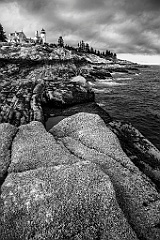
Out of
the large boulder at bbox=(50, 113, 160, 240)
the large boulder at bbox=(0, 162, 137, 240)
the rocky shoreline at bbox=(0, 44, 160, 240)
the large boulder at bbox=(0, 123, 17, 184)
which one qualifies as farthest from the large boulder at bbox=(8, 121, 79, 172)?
the large boulder at bbox=(0, 162, 137, 240)

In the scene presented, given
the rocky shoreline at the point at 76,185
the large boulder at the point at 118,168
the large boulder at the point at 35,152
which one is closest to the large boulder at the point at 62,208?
the rocky shoreline at the point at 76,185

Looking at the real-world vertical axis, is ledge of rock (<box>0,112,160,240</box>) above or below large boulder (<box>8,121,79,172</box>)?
below

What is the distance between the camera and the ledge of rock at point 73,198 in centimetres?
579

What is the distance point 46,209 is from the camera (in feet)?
20.1

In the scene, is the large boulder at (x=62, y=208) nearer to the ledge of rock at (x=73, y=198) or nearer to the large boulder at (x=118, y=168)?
the ledge of rock at (x=73, y=198)

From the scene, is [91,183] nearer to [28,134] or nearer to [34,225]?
[34,225]

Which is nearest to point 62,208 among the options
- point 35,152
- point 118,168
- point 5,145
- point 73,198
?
point 73,198

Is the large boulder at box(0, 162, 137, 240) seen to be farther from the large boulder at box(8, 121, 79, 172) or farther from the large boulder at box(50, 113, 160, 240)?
the large boulder at box(8, 121, 79, 172)

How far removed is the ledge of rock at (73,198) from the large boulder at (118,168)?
36 mm

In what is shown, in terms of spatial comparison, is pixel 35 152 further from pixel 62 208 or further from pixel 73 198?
pixel 62 208

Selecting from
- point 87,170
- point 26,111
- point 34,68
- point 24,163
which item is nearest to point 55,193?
point 87,170

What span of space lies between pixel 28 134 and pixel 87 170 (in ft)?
17.4

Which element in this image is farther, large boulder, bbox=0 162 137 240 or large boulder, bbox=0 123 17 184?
large boulder, bbox=0 123 17 184

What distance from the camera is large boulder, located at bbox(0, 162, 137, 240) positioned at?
571cm
